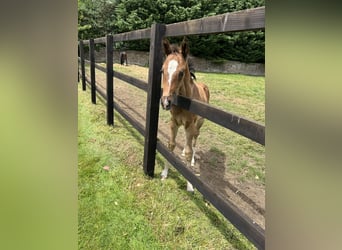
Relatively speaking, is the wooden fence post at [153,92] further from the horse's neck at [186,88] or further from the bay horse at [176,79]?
the horse's neck at [186,88]

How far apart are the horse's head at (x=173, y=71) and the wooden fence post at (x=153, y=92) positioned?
199 mm

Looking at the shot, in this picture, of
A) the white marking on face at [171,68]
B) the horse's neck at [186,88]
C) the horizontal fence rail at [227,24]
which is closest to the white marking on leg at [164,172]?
the horse's neck at [186,88]

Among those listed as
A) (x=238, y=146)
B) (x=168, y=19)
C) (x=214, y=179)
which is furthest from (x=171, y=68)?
(x=168, y=19)

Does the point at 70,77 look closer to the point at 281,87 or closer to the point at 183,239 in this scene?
the point at 281,87

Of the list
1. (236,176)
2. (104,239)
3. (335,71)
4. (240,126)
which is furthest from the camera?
(236,176)

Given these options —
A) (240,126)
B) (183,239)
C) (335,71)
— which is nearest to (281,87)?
(335,71)

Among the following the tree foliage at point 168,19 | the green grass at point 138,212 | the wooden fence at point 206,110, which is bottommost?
the green grass at point 138,212

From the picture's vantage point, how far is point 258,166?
377cm

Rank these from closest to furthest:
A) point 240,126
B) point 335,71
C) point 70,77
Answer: point 335,71
point 70,77
point 240,126

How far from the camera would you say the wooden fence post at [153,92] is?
110 inches

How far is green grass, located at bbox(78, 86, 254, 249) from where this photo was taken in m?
2.16

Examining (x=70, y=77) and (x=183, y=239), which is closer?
(x=70, y=77)

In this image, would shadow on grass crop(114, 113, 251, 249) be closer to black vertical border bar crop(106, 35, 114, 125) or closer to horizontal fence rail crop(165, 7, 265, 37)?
black vertical border bar crop(106, 35, 114, 125)

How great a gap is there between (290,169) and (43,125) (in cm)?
30
